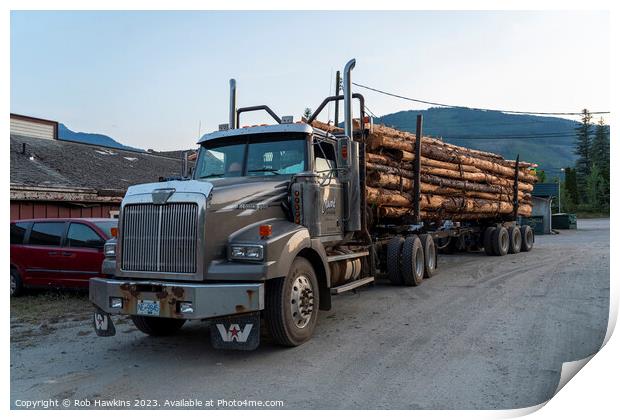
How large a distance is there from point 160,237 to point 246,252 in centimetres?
102

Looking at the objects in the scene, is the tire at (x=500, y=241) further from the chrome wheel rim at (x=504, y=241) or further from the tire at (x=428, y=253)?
the tire at (x=428, y=253)

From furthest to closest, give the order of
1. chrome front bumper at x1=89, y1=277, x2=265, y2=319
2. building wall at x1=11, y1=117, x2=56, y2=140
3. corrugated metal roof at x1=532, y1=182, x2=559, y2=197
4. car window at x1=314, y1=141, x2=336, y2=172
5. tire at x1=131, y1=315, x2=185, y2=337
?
corrugated metal roof at x1=532, y1=182, x2=559, y2=197 < building wall at x1=11, y1=117, x2=56, y2=140 < car window at x1=314, y1=141, x2=336, y2=172 < tire at x1=131, y1=315, x2=185, y2=337 < chrome front bumper at x1=89, y1=277, x2=265, y2=319

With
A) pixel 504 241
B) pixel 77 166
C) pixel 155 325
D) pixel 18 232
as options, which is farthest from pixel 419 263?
pixel 77 166

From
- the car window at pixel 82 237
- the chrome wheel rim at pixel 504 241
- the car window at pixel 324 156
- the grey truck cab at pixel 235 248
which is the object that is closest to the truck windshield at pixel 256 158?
the grey truck cab at pixel 235 248

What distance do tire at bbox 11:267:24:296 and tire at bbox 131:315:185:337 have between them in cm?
463

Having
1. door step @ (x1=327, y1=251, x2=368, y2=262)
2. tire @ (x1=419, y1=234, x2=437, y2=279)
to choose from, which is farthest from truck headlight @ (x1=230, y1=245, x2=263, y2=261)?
tire @ (x1=419, y1=234, x2=437, y2=279)

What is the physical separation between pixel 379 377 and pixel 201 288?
2.10 meters

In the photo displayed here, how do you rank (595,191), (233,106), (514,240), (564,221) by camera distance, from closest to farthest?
1. (233,106)
2. (514,240)
3. (564,221)
4. (595,191)

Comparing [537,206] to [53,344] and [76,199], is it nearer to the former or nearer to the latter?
[76,199]

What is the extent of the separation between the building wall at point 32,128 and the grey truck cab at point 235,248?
15574 mm

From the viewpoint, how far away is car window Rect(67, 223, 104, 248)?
31.9 feet

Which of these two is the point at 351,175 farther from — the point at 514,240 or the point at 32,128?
the point at 32,128

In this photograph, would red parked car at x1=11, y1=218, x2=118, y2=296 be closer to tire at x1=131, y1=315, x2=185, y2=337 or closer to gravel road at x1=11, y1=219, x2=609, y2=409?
gravel road at x1=11, y1=219, x2=609, y2=409

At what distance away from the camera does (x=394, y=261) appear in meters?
10.7
